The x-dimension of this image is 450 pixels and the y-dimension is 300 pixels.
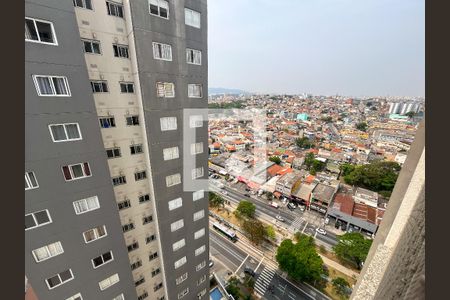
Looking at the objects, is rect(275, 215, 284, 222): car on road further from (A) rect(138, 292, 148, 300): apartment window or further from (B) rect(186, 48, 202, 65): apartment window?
(B) rect(186, 48, 202, 65): apartment window

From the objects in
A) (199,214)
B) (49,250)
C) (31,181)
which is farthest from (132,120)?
(199,214)

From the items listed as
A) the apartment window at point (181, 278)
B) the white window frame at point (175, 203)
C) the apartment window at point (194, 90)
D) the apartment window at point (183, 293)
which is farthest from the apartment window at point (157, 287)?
the apartment window at point (194, 90)

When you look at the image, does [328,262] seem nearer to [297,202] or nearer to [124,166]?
[297,202]

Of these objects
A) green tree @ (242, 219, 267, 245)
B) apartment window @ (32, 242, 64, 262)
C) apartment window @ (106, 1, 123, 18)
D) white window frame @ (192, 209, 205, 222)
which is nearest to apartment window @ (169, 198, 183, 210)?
white window frame @ (192, 209, 205, 222)

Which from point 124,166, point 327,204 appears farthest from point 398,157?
point 124,166

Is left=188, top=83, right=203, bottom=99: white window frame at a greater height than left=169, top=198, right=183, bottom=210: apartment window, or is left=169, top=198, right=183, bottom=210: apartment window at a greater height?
left=188, top=83, right=203, bottom=99: white window frame

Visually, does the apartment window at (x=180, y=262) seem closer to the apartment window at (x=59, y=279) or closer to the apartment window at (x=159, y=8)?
the apartment window at (x=59, y=279)

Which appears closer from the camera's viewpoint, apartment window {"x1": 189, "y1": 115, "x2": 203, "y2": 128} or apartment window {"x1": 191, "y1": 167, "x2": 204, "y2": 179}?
apartment window {"x1": 189, "y1": 115, "x2": 203, "y2": 128}
